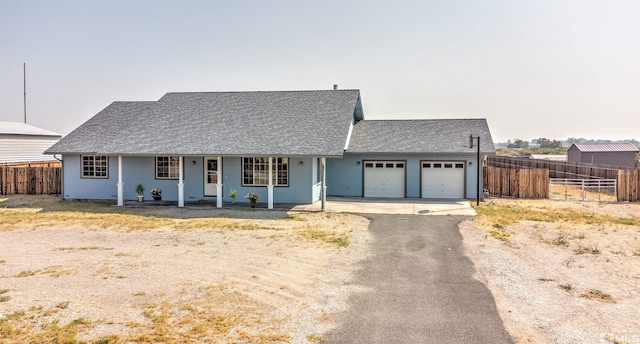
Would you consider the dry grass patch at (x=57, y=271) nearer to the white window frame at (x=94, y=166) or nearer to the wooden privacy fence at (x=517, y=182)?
the white window frame at (x=94, y=166)

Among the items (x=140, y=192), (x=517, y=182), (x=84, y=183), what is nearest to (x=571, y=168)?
(x=517, y=182)

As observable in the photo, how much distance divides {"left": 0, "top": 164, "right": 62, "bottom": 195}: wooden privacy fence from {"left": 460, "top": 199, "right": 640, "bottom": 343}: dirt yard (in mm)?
20450

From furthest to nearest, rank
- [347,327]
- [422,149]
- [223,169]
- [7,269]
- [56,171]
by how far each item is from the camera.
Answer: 1. [56,171]
2. [422,149]
3. [223,169]
4. [7,269]
5. [347,327]

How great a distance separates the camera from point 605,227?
1367cm

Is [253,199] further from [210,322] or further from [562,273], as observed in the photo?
[562,273]

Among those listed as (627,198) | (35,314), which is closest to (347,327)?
Result: (35,314)

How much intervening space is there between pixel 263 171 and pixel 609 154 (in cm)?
3375

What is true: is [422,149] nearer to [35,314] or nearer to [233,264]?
[233,264]

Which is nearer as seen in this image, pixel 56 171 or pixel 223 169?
pixel 223 169

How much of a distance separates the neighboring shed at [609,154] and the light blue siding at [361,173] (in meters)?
24.0

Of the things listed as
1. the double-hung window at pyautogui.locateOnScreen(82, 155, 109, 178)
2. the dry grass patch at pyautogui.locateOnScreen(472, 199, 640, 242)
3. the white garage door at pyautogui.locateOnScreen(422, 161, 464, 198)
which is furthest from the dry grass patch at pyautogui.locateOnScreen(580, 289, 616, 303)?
the double-hung window at pyautogui.locateOnScreen(82, 155, 109, 178)

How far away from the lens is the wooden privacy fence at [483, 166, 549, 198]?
21.3 meters

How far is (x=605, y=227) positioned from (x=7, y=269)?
1644cm

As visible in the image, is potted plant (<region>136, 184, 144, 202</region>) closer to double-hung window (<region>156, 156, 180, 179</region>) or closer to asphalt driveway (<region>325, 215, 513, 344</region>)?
double-hung window (<region>156, 156, 180, 179</region>)
